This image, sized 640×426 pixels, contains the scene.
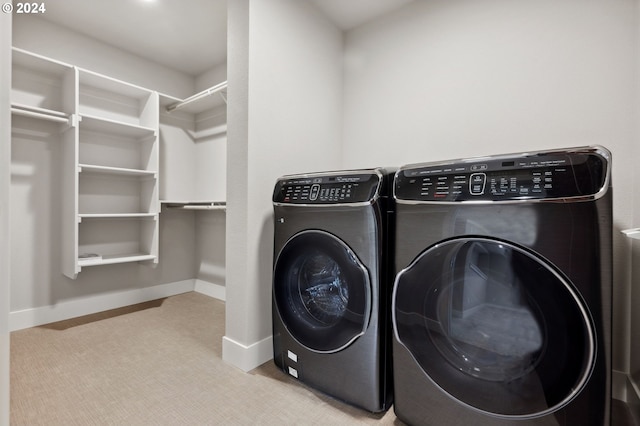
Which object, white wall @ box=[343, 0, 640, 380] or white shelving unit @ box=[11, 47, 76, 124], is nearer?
white wall @ box=[343, 0, 640, 380]

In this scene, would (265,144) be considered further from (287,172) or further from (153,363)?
(153,363)

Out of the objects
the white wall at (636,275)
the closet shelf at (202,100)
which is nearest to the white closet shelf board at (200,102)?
the closet shelf at (202,100)

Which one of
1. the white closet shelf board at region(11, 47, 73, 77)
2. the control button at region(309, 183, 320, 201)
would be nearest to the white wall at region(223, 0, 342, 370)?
the control button at region(309, 183, 320, 201)

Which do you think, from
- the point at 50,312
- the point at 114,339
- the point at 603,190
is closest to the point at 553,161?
the point at 603,190

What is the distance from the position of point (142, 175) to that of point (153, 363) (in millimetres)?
1730

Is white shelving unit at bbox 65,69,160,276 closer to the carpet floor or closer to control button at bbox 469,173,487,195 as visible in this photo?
the carpet floor

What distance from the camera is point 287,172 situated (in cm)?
179

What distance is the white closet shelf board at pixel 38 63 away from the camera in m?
1.95

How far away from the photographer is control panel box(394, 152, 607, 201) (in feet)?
2.71

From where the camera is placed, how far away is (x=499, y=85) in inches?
63.9

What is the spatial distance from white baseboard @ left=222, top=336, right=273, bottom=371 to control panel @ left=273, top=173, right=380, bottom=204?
82 cm

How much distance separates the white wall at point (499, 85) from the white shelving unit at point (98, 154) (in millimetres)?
1865

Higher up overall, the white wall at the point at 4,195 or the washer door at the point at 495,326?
the white wall at the point at 4,195

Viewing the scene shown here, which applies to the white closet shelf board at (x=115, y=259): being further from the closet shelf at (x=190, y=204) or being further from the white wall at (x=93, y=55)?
the white wall at (x=93, y=55)
